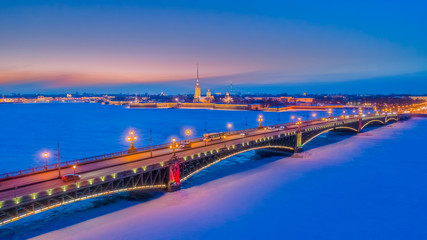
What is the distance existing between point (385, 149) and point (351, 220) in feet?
122

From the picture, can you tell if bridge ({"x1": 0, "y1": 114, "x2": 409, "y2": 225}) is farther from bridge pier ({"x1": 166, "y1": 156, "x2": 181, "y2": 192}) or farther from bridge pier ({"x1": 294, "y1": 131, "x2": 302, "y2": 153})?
bridge pier ({"x1": 294, "y1": 131, "x2": 302, "y2": 153})

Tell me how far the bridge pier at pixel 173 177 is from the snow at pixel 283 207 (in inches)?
27.1

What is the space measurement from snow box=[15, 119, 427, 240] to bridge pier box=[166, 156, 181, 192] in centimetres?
69

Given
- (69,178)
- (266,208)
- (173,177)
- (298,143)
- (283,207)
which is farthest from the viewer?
(298,143)

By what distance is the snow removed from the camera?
75.6 ft

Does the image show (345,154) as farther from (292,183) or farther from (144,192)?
(144,192)

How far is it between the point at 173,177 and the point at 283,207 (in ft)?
33.9

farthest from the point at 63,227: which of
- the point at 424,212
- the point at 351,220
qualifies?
the point at 424,212

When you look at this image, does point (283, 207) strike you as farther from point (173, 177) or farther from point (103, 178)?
point (103, 178)

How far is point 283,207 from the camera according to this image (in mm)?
28141

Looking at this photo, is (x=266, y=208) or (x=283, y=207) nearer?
(x=266, y=208)

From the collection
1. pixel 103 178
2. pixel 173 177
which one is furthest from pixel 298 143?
pixel 103 178

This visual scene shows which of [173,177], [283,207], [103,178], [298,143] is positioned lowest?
[283,207]

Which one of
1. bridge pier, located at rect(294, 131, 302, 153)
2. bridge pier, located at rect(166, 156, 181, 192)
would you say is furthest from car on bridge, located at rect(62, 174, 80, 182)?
bridge pier, located at rect(294, 131, 302, 153)
